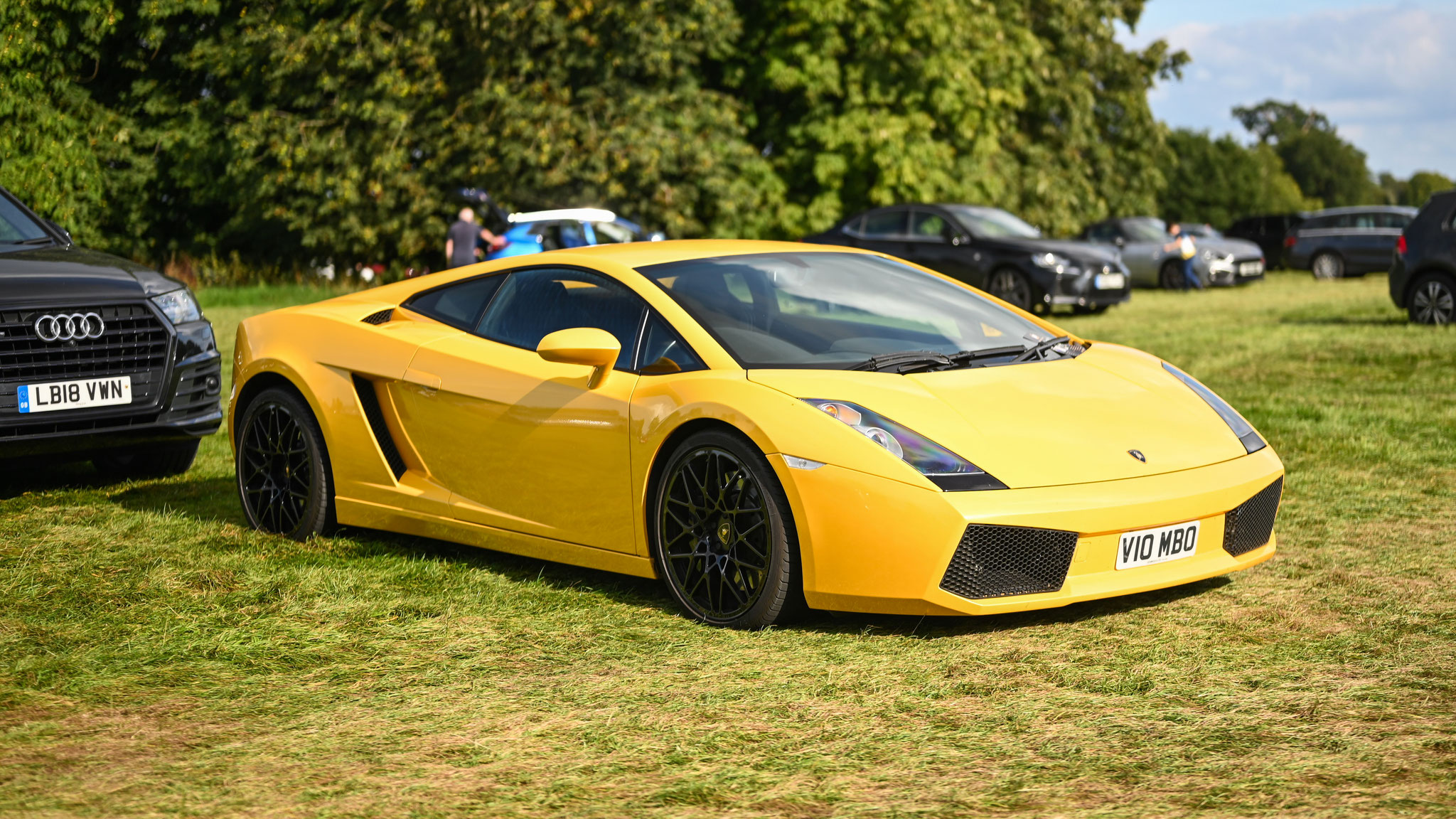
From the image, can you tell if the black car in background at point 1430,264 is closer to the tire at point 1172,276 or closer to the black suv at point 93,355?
the tire at point 1172,276

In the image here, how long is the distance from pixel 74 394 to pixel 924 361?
423 centimetres

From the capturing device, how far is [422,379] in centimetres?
600

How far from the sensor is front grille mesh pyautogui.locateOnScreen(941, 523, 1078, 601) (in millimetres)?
4574

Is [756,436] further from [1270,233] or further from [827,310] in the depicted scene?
[1270,233]

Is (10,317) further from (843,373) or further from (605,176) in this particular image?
(605,176)

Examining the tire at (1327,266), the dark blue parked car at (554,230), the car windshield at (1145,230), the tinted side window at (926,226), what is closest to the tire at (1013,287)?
the tinted side window at (926,226)

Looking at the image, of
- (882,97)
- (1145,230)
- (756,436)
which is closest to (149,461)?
(756,436)

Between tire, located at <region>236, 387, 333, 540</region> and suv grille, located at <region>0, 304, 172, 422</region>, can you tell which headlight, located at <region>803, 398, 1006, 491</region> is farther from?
suv grille, located at <region>0, 304, 172, 422</region>

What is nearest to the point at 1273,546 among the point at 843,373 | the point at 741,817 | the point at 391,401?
the point at 843,373

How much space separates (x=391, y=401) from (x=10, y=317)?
7.11 feet

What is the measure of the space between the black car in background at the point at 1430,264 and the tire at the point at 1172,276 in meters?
12.5

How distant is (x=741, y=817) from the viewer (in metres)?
3.25

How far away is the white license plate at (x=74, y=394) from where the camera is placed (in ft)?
23.2

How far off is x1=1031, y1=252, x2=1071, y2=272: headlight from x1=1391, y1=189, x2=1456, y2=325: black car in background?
4752mm
